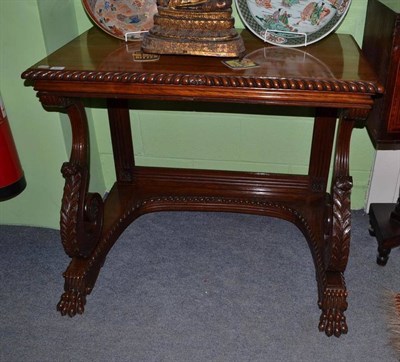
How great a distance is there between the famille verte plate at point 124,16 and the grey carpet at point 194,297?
30.6 inches

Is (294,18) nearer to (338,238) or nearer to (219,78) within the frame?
(219,78)

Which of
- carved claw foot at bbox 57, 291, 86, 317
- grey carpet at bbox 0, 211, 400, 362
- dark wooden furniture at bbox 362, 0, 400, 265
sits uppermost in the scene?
dark wooden furniture at bbox 362, 0, 400, 265

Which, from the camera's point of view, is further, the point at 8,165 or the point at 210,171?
the point at 210,171

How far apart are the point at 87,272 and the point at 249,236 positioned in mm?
638

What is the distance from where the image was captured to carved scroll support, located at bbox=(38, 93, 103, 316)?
1458mm

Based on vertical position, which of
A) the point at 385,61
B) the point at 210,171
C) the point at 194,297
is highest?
the point at 385,61

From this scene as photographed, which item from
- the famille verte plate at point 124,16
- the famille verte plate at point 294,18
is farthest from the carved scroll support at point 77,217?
the famille verte plate at point 294,18

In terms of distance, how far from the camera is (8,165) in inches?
64.1

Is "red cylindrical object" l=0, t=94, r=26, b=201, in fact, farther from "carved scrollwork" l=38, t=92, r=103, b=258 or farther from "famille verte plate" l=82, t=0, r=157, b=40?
"famille verte plate" l=82, t=0, r=157, b=40

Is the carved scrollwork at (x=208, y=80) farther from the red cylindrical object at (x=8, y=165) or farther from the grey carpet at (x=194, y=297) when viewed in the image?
the grey carpet at (x=194, y=297)

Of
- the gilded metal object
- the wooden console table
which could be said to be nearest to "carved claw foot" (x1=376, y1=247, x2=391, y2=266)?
the wooden console table

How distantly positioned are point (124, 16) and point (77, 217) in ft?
2.14

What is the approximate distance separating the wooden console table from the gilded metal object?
0.03 m

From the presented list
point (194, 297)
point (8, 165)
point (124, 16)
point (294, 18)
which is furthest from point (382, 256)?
point (8, 165)
